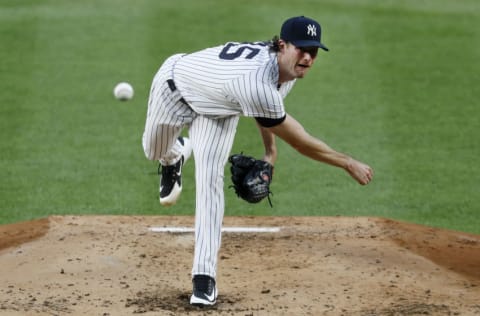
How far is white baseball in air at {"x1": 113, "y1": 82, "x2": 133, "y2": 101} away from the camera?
39.7ft

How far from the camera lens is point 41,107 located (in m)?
12.0

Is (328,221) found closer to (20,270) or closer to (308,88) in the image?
(20,270)

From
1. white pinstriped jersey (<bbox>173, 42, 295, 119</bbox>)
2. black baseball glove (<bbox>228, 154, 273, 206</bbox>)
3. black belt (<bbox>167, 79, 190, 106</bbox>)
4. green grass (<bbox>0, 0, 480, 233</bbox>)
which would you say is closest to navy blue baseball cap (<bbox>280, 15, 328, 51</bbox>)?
white pinstriped jersey (<bbox>173, 42, 295, 119</bbox>)

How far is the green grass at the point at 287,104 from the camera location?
9.91 m

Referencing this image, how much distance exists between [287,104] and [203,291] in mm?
5931

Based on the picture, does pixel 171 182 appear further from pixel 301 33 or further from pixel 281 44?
pixel 301 33

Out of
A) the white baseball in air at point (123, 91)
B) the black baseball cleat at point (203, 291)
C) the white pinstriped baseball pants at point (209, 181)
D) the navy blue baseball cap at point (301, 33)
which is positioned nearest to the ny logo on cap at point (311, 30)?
the navy blue baseball cap at point (301, 33)

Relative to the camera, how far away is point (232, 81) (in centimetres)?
643

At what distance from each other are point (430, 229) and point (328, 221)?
83 centimetres

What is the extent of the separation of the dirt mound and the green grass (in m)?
0.90

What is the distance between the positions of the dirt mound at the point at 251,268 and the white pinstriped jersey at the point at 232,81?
120 cm

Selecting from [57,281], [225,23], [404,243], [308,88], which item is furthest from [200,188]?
[225,23]

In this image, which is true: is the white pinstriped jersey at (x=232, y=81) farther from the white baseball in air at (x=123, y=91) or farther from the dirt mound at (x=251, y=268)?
the white baseball in air at (x=123, y=91)

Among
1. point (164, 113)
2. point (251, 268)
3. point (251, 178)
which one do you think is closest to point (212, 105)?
point (164, 113)
